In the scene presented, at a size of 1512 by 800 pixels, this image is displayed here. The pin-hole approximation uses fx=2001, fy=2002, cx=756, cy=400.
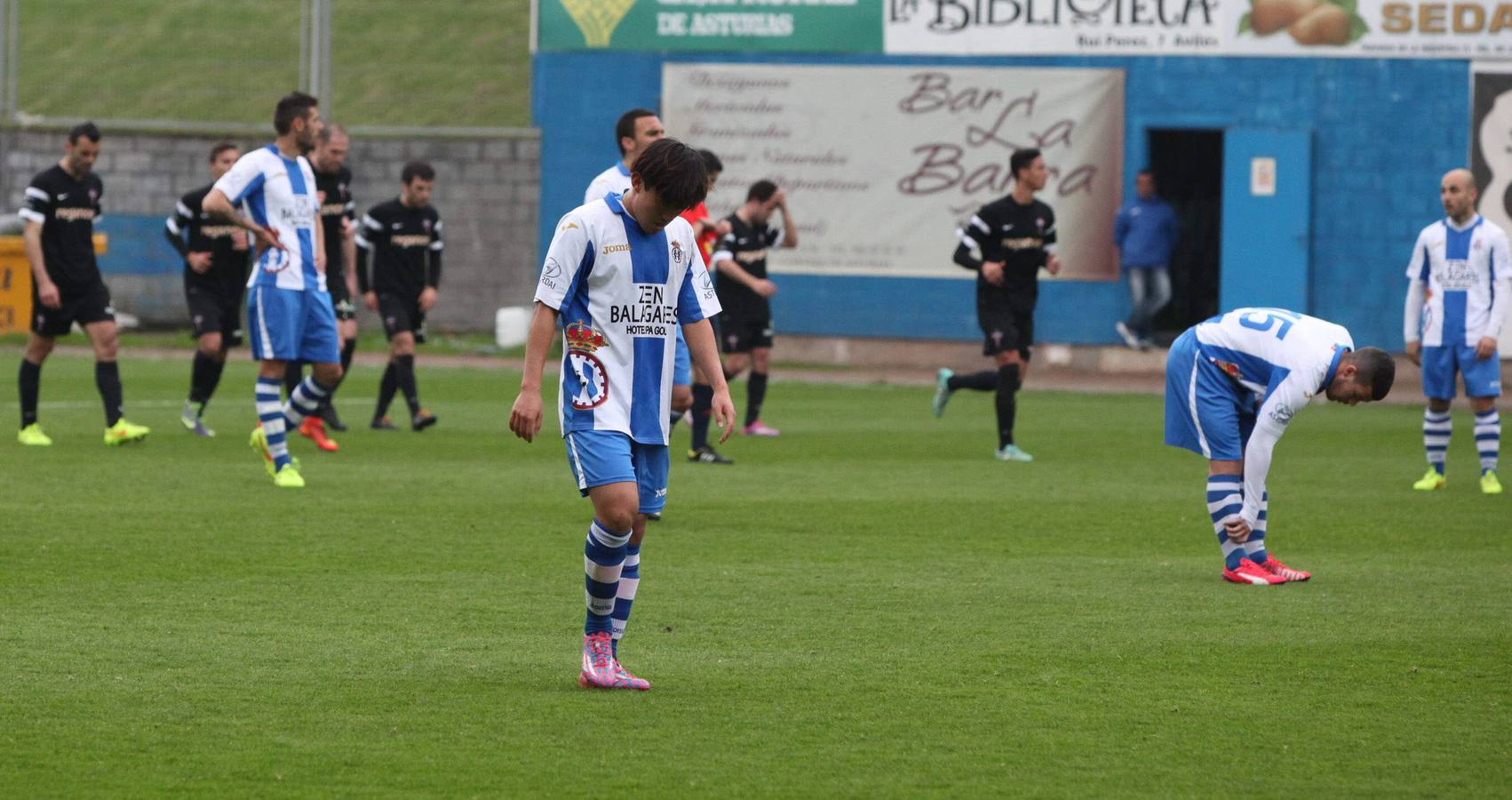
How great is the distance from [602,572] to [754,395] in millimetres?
9084

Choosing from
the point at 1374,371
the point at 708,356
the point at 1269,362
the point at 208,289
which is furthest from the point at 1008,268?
the point at 708,356

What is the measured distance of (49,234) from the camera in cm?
1309

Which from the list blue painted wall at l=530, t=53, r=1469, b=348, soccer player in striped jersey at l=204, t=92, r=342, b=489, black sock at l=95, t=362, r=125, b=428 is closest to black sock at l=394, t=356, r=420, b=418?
black sock at l=95, t=362, r=125, b=428

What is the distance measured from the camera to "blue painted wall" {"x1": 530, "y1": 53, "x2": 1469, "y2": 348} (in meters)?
21.5

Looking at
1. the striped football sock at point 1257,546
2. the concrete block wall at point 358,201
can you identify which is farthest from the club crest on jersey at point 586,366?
the concrete block wall at point 358,201

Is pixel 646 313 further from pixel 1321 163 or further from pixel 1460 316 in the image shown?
pixel 1321 163

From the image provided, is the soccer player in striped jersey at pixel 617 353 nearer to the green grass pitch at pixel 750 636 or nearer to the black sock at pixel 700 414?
the green grass pitch at pixel 750 636

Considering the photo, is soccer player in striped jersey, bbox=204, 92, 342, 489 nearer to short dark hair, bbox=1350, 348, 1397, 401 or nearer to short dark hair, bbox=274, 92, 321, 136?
short dark hair, bbox=274, 92, 321, 136

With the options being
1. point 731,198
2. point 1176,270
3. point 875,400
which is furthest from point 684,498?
point 1176,270

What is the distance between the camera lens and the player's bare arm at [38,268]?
502 inches

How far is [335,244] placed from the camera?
14461mm

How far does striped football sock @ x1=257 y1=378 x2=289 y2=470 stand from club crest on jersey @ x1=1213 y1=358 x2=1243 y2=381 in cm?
530

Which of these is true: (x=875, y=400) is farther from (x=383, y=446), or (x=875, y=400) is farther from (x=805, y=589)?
(x=805, y=589)

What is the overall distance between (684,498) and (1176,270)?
15064 mm
